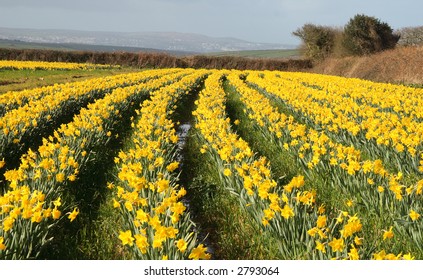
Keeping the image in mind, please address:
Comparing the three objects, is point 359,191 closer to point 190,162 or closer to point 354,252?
point 354,252

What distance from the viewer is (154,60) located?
47.7 meters

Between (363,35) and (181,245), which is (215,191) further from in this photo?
(363,35)

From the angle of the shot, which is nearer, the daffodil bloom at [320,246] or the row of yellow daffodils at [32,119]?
the daffodil bloom at [320,246]

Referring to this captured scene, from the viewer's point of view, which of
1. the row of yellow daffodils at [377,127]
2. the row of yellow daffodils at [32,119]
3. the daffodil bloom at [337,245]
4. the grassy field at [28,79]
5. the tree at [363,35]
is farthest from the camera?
the tree at [363,35]

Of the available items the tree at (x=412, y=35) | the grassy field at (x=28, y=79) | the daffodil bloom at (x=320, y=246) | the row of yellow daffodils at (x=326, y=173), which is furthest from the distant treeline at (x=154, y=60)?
the daffodil bloom at (x=320, y=246)

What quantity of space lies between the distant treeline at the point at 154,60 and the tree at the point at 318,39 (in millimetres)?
1530

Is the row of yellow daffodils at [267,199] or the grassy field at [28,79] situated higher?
the row of yellow daffodils at [267,199]

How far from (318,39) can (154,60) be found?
19601 millimetres

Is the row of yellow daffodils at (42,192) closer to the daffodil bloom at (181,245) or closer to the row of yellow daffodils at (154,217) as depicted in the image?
the row of yellow daffodils at (154,217)

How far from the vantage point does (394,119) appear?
7.91 metres

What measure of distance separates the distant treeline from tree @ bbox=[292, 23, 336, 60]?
1530 millimetres

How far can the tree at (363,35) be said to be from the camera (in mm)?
40094
